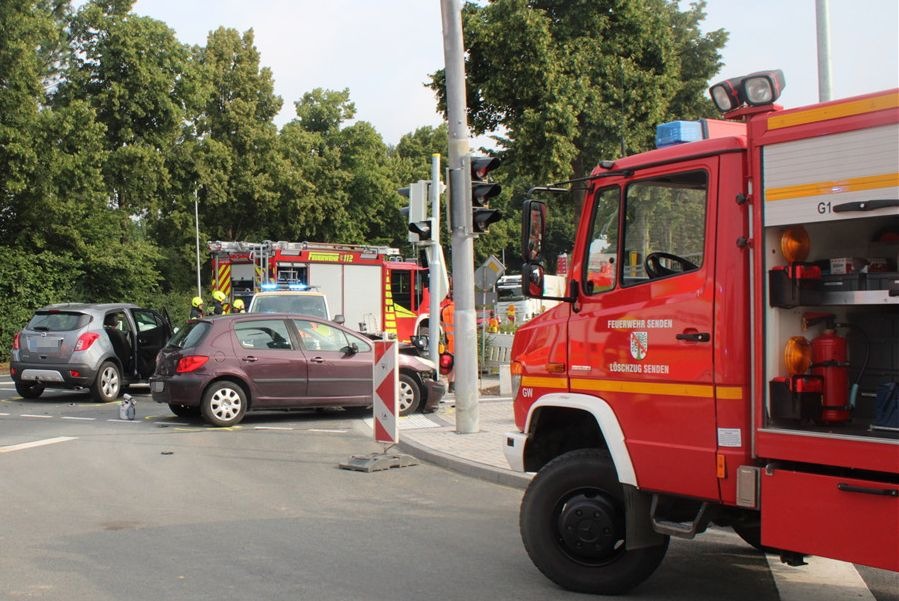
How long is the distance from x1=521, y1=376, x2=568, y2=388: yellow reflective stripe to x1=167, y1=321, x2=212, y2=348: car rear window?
781 cm

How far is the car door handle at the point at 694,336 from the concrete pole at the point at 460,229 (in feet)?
21.4

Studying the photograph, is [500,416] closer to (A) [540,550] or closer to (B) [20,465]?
(B) [20,465]

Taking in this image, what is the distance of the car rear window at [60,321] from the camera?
50.3 ft

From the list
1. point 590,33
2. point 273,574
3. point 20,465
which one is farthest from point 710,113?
point 273,574

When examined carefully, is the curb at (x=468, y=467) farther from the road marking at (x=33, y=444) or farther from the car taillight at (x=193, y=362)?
the road marking at (x=33, y=444)

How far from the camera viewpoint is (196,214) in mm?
39594

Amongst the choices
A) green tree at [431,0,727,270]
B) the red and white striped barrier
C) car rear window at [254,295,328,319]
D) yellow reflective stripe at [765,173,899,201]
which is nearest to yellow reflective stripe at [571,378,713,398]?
yellow reflective stripe at [765,173,899,201]

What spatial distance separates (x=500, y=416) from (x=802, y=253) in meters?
9.22

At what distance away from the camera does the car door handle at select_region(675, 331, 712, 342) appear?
4.77 metres

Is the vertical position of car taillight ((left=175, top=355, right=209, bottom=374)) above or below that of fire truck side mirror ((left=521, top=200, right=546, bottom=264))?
below

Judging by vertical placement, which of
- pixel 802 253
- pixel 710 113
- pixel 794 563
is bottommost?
pixel 794 563

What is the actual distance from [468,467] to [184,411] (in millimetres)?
5930

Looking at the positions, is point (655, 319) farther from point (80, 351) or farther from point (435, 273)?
point (80, 351)

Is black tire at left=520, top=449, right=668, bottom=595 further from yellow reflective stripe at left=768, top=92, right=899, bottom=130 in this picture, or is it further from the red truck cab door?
yellow reflective stripe at left=768, top=92, right=899, bottom=130
